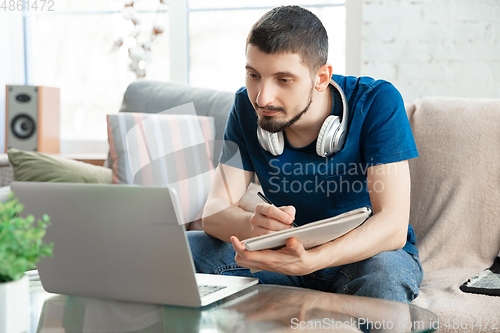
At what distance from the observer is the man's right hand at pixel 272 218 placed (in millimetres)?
912

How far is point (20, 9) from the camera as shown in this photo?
2861mm

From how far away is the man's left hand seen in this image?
0.86m

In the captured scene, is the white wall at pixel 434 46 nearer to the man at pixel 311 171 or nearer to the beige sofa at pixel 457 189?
the beige sofa at pixel 457 189

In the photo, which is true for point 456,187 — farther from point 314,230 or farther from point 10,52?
point 10,52

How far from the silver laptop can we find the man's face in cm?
48

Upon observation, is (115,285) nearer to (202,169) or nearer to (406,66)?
(202,169)

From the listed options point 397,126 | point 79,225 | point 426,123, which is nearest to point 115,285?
point 79,225

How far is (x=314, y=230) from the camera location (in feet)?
2.49

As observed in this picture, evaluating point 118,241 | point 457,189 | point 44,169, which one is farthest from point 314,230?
point 44,169

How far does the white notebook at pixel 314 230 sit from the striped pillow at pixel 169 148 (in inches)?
32.5

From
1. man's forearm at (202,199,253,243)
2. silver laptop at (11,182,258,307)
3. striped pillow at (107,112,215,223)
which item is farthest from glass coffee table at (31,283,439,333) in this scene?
striped pillow at (107,112,215,223)

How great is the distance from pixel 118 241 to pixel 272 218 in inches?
12.4

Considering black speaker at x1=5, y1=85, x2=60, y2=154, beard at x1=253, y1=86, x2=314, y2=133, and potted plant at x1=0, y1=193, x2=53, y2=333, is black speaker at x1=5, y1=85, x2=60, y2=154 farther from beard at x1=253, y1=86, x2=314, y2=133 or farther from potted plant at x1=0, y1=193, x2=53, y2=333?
potted plant at x1=0, y1=193, x2=53, y2=333

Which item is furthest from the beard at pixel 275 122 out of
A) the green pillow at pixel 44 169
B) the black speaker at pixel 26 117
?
the black speaker at pixel 26 117
